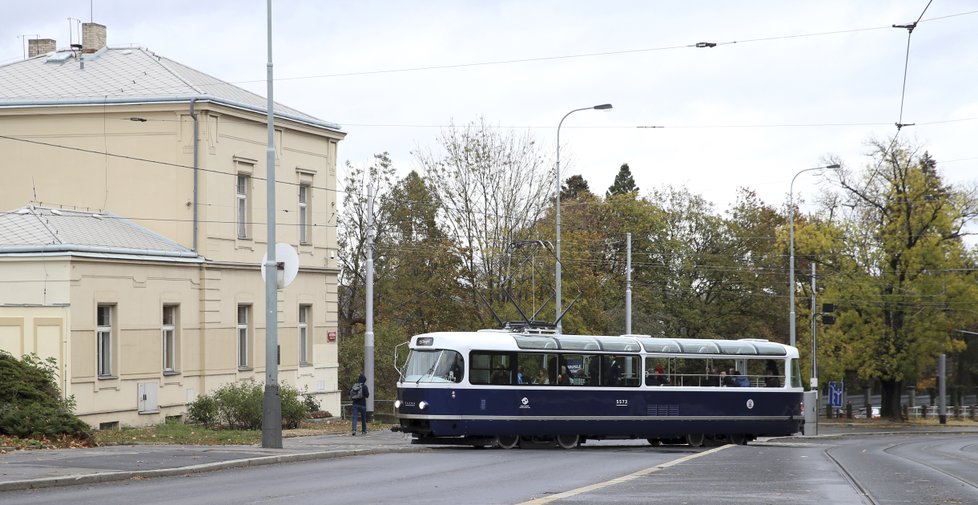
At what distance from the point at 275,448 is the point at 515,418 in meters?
7.39

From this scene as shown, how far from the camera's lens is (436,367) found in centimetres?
2936

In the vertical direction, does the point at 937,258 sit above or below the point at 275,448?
above

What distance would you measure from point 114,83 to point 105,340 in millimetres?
8926

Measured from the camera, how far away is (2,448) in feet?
70.0

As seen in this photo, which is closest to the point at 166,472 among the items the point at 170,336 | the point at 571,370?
the point at 571,370

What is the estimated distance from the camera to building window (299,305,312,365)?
40.8 metres

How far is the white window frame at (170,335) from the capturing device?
113ft

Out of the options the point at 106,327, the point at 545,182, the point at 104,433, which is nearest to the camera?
the point at 104,433

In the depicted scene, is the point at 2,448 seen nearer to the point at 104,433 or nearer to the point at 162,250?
the point at 104,433

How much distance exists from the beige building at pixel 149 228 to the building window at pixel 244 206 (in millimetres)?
41

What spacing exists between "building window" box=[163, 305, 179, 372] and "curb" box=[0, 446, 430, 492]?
11071mm

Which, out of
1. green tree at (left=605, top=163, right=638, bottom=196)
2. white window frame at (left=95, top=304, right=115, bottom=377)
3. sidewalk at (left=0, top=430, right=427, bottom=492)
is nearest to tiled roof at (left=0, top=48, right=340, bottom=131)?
white window frame at (left=95, top=304, right=115, bottom=377)

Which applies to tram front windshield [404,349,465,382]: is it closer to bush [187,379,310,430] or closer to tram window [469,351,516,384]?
tram window [469,351,516,384]

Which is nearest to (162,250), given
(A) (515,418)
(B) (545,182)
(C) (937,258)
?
(A) (515,418)
